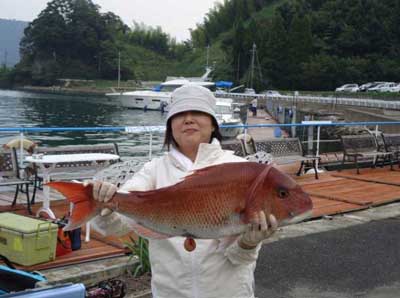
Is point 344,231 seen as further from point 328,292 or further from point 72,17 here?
point 72,17

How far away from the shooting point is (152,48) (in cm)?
16300

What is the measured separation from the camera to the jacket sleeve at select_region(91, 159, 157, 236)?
2305 mm

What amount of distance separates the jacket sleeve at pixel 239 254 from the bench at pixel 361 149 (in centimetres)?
970

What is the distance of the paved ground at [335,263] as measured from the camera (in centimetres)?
494

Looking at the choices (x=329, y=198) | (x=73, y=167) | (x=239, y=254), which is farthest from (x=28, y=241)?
(x=329, y=198)

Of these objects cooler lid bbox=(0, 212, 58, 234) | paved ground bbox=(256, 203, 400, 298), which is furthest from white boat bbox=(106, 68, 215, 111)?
cooler lid bbox=(0, 212, 58, 234)

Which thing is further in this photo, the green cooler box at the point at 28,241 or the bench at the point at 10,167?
the bench at the point at 10,167

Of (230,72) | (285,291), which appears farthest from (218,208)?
(230,72)

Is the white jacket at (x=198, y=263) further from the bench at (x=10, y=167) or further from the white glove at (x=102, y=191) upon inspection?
the bench at (x=10, y=167)

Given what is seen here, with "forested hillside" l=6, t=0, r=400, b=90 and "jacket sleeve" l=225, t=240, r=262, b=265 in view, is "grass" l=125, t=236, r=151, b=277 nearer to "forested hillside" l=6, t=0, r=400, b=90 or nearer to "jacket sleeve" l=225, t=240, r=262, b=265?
"jacket sleeve" l=225, t=240, r=262, b=265

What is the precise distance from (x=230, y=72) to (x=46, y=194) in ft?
315

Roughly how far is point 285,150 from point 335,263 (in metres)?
5.40

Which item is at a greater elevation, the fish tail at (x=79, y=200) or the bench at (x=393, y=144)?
the fish tail at (x=79, y=200)

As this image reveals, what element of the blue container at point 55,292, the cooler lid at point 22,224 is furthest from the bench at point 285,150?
the blue container at point 55,292
